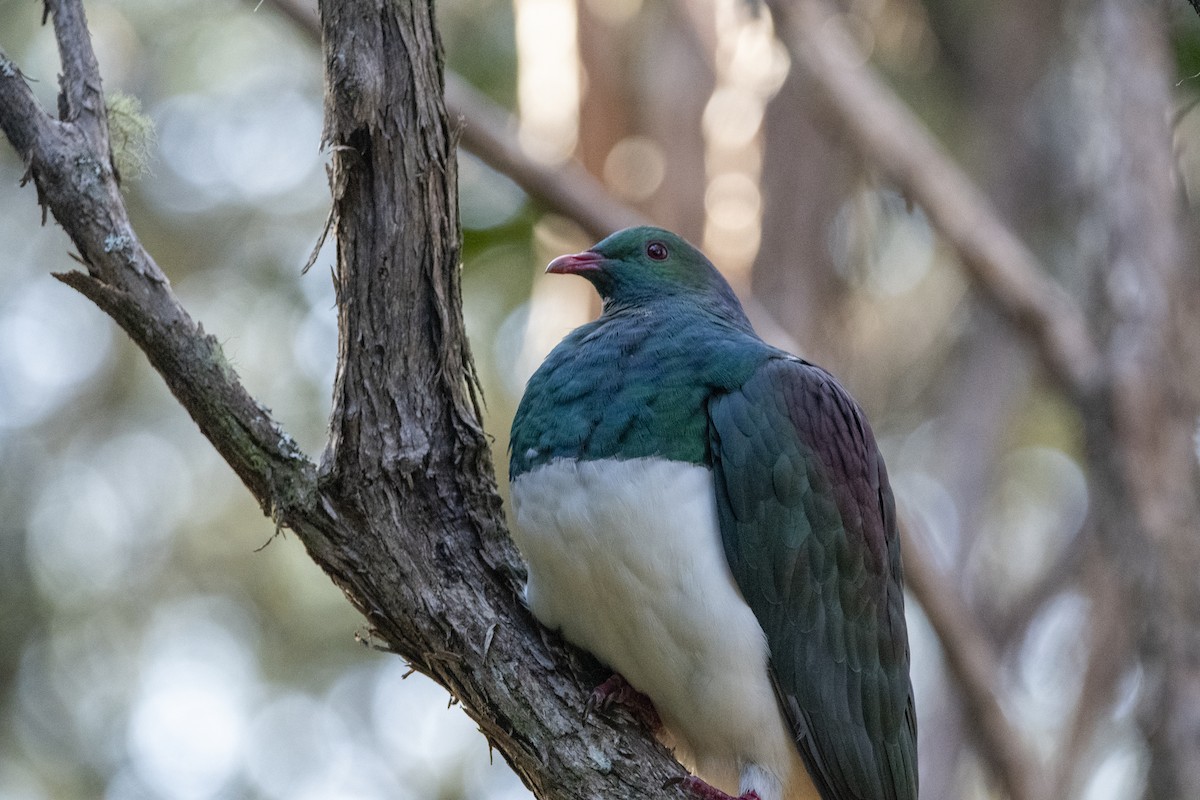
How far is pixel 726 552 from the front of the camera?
3.34m

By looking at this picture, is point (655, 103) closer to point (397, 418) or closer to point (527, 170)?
point (527, 170)

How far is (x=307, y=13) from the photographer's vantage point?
20.3ft

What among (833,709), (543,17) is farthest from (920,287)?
(833,709)

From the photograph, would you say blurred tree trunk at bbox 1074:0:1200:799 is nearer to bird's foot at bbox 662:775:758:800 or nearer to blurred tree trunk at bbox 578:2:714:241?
blurred tree trunk at bbox 578:2:714:241

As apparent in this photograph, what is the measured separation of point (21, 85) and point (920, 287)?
7.82 meters

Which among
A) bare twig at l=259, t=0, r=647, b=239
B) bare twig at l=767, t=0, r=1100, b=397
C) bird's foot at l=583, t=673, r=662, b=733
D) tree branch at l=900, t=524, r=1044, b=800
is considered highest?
bare twig at l=259, t=0, r=647, b=239

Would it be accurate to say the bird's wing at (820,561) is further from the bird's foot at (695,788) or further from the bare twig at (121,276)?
the bare twig at (121,276)

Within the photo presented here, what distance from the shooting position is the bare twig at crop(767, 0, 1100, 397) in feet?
21.3

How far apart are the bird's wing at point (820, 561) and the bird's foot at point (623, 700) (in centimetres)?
35

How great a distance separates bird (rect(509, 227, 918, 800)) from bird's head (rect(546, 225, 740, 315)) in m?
0.38

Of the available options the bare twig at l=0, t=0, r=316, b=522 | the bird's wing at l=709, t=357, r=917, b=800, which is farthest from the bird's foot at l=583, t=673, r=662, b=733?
the bare twig at l=0, t=0, r=316, b=522

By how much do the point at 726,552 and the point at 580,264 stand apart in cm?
119

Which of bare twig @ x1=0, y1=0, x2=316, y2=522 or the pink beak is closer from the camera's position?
bare twig @ x1=0, y1=0, x2=316, y2=522

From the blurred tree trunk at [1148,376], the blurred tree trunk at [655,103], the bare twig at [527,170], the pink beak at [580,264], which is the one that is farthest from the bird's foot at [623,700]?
the blurred tree trunk at [655,103]
